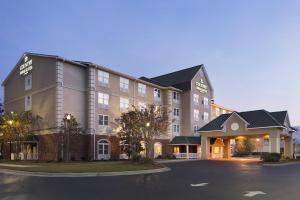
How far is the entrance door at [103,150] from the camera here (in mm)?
37812

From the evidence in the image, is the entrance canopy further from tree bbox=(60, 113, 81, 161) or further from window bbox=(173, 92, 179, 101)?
tree bbox=(60, 113, 81, 161)

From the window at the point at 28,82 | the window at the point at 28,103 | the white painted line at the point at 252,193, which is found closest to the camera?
the white painted line at the point at 252,193

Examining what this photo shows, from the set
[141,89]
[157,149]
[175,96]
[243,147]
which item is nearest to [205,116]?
[175,96]

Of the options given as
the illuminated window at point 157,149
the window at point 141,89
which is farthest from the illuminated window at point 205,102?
the window at point 141,89

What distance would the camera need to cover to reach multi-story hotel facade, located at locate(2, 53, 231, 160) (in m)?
35.2

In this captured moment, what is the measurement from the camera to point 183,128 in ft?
169

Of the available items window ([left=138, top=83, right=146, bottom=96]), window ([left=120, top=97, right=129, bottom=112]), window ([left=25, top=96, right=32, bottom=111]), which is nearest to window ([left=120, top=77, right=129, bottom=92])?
window ([left=120, top=97, right=129, bottom=112])

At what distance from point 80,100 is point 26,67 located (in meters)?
10.3

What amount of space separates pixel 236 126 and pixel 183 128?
37.4ft

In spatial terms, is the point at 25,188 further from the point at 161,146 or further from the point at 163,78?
the point at 163,78

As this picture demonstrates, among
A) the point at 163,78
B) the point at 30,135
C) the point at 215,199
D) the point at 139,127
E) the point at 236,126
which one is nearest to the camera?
the point at 215,199

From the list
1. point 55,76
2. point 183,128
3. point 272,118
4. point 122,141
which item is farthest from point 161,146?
point 55,76

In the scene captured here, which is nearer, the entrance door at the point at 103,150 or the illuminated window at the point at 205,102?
the entrance door at the point at 103,150

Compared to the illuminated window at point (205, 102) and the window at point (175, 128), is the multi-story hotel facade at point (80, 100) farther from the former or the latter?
the illuminated window at point (205, 102)
